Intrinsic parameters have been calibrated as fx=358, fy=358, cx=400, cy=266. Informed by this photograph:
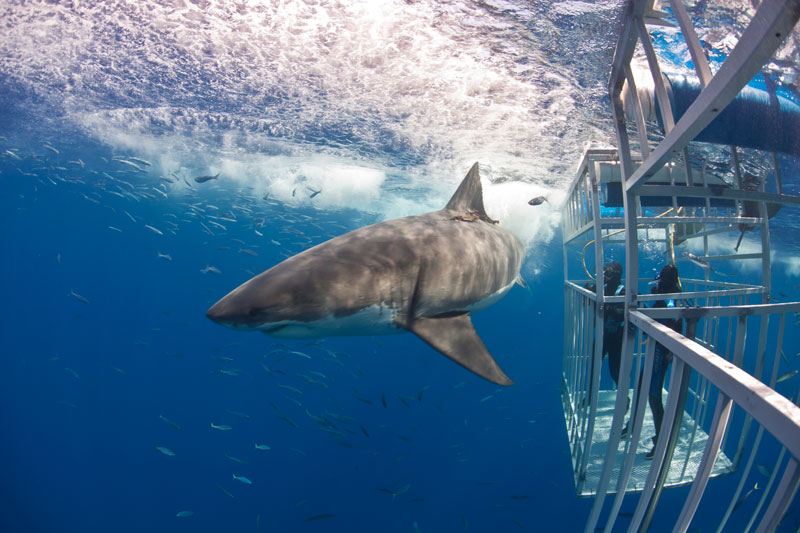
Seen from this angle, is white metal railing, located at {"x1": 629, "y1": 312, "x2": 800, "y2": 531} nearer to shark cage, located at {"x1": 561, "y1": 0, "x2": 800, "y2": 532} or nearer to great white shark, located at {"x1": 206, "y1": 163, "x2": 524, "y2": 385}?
shark cage, located at {"x1": 561, "y1": 0, "x2": 800, "y2": 532}

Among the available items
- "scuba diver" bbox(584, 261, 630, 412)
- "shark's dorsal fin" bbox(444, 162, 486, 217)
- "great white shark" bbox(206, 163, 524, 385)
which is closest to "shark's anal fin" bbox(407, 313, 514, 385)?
"great white shark" bbox(206, 163, 524, 385)

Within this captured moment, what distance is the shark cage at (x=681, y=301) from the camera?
1.43 meters

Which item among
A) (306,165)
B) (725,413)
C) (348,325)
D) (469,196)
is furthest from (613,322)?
(306,165)

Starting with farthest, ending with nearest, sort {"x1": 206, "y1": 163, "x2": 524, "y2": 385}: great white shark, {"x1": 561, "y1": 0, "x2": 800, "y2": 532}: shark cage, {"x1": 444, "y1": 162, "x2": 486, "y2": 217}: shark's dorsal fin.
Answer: {"x1": 444, "y1": 162, "x2": 486, "y2": 217}: shark's dorsal fin → {"x1": 206, "y1": 163, "x2": 524, "y2": 385}: great white shark → {"x1": 561, "y1": 0, "x2": 800, "y2": 532}: shark cage

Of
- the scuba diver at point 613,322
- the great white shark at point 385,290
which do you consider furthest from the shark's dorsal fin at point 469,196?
the scuba diver at point 613,322

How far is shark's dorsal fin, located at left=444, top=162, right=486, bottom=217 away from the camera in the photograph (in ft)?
17.8

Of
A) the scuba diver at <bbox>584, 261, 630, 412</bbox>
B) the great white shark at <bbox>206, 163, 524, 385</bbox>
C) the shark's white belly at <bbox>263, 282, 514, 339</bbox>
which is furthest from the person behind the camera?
the scuba diver at <bbox>584, 261, 630, 412</bbox>

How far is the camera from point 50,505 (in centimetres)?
2103

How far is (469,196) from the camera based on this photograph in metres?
5.46

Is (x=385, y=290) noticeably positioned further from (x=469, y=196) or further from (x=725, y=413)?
(x=469, y=196)

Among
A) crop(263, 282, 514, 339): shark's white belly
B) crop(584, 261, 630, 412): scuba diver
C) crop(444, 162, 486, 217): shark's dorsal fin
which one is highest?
crop(444, 162, 486, 217): shark's dorsal fin

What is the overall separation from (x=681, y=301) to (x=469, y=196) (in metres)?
3.32

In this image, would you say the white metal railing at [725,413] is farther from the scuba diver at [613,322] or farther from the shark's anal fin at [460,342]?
the scuba diver at [613,322]

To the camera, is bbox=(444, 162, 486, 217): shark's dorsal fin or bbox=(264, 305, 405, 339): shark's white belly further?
bbox=(444, 162, 486, 217): shark's dorsal fin
